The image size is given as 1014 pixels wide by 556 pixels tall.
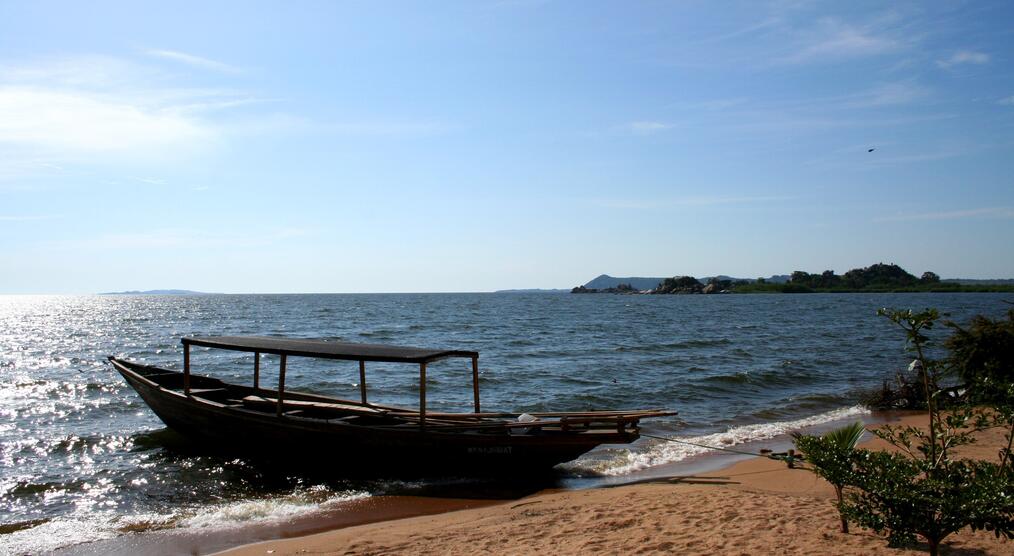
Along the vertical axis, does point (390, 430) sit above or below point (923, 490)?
below

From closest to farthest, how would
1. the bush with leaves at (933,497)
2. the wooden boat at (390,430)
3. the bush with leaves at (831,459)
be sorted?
1. the bush with leaves at (933,497)
2. the bush with leaves at (831,459)
3. the wooden boat at (390,430)

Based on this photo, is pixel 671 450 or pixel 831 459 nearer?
pixel 831 459

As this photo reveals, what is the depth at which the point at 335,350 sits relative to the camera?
1288 cm

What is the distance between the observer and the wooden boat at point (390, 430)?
468 inches

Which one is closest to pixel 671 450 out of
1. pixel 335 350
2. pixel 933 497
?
pixel 335 350

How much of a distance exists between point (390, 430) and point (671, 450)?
575 cm

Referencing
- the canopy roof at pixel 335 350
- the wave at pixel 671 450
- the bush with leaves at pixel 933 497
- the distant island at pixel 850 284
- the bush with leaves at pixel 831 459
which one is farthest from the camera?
the distant island at pixel 850 284

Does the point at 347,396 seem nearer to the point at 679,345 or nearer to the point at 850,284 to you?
the point at 679,345

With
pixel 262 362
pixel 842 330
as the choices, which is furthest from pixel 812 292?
pixel 262 362

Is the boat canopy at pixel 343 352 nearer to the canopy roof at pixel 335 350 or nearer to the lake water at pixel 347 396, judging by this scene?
the canopy roof at pixel 335 350

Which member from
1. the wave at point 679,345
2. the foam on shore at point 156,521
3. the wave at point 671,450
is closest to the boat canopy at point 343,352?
the foam on shore at point 156,521

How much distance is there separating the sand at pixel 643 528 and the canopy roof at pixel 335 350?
2855mm

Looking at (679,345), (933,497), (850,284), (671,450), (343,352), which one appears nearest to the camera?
(933,497)

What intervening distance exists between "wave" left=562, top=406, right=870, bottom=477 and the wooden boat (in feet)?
2.67
